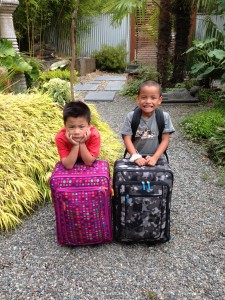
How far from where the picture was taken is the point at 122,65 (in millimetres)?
12172

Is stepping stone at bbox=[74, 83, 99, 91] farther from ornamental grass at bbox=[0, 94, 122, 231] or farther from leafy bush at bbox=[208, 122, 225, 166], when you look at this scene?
leafy bush at bbox=[208, 122, 225, 166]

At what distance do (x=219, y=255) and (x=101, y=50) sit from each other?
36.9 ft

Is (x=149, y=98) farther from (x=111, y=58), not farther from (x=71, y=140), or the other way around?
(x=111, y=58)

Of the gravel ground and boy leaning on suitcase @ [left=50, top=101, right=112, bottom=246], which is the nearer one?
the gravel ground

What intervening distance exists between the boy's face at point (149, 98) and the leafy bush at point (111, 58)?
10.1m

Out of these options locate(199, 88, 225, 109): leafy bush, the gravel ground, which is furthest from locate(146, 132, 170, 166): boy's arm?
locate(199, 88, 225, 109): leafy bush

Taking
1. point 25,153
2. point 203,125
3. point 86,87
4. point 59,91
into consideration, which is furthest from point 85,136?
point 86,87

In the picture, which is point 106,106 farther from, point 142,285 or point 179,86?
point 142,285

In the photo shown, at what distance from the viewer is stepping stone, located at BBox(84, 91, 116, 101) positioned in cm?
736

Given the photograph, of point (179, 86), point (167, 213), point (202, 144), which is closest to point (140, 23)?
point (179, 86)

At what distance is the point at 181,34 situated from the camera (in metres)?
7.27

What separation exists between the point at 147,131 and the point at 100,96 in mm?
5454

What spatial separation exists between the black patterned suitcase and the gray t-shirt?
6.8 inches

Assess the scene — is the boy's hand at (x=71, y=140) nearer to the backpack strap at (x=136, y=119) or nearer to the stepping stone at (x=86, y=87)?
the backpack strap at (x=136, y=119)
